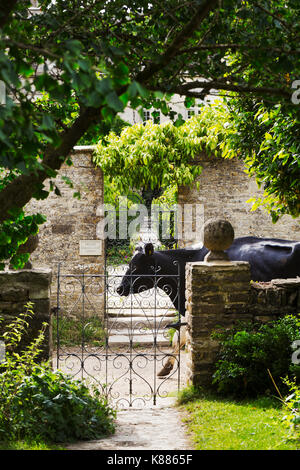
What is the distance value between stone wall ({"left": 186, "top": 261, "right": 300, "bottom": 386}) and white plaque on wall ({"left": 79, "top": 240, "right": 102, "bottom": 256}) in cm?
457

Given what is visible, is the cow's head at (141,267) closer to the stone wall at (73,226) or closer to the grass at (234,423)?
the stone wall at (73,226)

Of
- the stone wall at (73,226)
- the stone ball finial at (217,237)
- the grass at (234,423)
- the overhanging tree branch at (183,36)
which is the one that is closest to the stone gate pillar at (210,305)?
the stone ball finial at (217,237)

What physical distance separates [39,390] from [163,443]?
3.70 ft

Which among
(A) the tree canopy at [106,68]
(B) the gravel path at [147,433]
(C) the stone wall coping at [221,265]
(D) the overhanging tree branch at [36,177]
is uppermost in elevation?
(A) the tree canopy at [106,68]

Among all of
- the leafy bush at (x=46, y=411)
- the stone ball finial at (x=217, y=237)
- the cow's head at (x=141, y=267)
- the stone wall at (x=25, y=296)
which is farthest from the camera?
the cow's head at (x=141, y=267)

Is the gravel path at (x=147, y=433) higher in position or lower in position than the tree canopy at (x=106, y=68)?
lower

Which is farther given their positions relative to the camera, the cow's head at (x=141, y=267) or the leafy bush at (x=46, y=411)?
the cow's head at (x=141, y=267)

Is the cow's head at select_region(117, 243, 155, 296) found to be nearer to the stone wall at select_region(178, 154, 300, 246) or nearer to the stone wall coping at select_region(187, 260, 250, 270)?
the stone wall at select_region(178, 154, 300, 246)

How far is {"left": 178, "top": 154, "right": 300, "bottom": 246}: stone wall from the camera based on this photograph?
10617 millimetres

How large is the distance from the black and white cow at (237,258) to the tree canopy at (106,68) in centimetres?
430

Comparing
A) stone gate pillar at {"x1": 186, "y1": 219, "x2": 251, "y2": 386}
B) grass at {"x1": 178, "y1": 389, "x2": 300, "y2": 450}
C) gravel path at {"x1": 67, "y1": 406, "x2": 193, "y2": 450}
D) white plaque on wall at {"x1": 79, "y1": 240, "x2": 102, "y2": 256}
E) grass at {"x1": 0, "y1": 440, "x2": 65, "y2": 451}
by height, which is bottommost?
gravel path at {"x1": 67, "y1": 406, "x2": 193, "y2": 450}

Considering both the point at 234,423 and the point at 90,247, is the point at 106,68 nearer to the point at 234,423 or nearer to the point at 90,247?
the point at 234,423

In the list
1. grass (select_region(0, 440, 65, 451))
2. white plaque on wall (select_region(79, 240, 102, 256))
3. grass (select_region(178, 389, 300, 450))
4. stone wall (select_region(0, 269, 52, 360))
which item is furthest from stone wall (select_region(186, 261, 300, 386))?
white plaque on wall (select_region(79, 240, 102, 256))

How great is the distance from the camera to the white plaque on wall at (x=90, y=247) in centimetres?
1032
